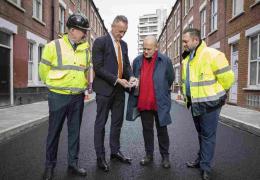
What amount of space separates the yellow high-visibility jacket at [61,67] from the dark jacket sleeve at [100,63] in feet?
1.32

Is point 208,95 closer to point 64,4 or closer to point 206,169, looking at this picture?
point 206,169

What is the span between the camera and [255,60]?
12.1 meters

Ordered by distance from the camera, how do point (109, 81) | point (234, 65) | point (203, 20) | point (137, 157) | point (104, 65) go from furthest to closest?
point (203, 20) < point (234, 65) < point (137, 157) < point (104, 65) < point (109, 81)

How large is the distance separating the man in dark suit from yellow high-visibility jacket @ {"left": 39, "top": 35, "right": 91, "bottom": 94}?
460mm

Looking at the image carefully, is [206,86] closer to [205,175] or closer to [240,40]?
[205,175]

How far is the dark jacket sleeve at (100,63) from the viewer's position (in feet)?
13.5

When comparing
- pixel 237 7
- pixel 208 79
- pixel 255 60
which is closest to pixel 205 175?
pixel 208 79

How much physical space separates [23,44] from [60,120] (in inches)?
420

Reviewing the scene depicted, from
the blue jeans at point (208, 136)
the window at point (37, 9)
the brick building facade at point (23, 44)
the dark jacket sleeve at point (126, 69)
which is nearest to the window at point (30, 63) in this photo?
the brick building facade at point (23, 44)

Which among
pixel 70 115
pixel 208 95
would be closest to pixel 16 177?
pixel 70 115

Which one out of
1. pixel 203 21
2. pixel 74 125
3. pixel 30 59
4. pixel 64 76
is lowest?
pixel 74 125

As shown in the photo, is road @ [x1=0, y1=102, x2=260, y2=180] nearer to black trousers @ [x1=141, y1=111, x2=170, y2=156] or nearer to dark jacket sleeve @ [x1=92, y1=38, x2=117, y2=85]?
black trousers @ [x1=141, y1=111, x2=170, y2=156]

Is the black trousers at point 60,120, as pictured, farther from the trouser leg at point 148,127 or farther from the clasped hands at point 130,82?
the trouser leg at point 148,127

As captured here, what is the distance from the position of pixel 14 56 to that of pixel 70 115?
9.64 m
